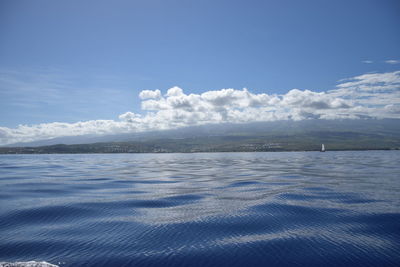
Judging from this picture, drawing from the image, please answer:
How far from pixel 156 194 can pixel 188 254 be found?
47.0ft

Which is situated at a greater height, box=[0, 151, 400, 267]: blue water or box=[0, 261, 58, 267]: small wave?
box=[0, 261, 58, 267]: small wave

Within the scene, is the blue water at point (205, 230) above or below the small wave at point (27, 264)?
below

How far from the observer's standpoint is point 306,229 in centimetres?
1311

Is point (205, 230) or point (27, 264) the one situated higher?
point (27, 264)

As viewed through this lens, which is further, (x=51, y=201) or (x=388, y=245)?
(x=51, y=201)

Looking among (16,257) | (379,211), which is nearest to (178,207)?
(16,257)

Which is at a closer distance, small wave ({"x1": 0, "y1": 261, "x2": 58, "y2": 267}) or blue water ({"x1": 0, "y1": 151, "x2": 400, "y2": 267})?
small wave ({"x1": 0, "y1": 261, "x2": 58, "y2": 267})

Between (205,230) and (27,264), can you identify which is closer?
(27,264)

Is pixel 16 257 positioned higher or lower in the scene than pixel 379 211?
higher

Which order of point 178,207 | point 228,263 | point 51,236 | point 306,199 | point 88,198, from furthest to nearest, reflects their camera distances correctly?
point 88,198 → point 306,199 → point 178,207 → point 51,236 → point 228,263

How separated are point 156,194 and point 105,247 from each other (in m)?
13.1

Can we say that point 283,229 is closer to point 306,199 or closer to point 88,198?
point 306,199

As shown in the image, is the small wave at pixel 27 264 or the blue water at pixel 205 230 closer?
the small wave at pixel 27 264

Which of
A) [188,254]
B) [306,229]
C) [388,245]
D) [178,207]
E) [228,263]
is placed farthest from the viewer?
[178,207]
